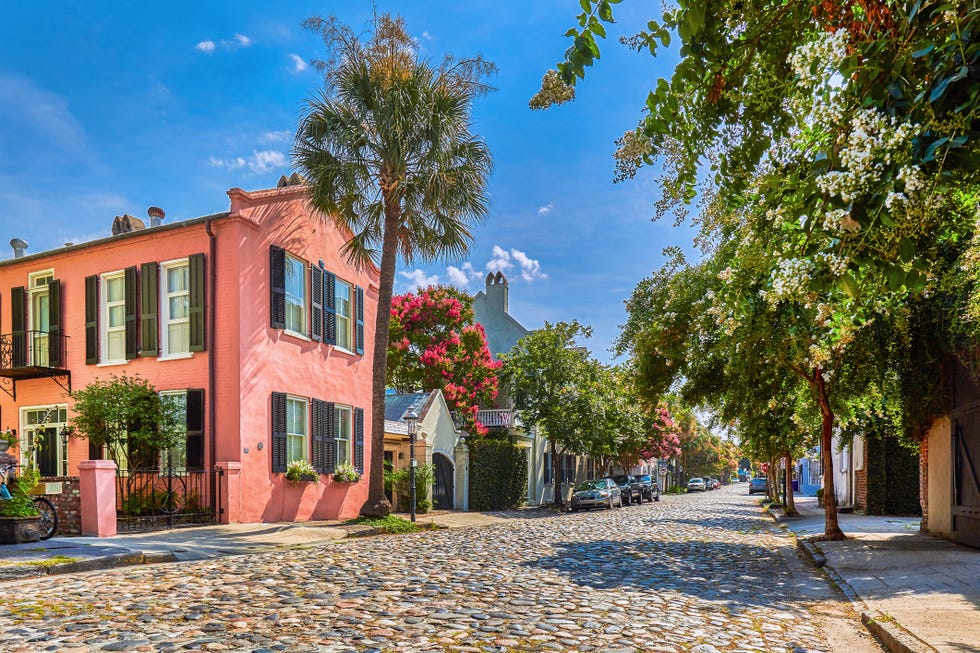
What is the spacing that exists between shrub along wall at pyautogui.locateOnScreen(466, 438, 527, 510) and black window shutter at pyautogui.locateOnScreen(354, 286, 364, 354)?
9287mm

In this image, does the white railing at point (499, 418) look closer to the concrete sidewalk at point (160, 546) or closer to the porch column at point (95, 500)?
the concrete sidewalk at point (160, 546)

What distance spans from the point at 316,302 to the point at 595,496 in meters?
16.9

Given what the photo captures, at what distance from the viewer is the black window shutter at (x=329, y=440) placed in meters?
21.4

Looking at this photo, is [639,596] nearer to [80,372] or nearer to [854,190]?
[854,190]

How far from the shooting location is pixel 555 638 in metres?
6.25

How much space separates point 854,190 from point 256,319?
16805mm

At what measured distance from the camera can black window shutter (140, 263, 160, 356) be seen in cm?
1886

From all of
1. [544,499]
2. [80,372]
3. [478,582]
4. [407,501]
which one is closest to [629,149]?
[478,582]

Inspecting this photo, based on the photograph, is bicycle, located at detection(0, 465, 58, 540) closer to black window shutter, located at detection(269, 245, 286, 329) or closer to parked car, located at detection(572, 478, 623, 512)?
black window shutter, located at detection(269, 245, 286, 329)

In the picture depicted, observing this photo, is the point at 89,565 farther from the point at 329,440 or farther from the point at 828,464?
the point at 828,464

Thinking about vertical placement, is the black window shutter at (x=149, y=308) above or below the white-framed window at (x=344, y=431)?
above

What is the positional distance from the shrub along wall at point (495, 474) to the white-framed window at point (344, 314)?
9.93 meters

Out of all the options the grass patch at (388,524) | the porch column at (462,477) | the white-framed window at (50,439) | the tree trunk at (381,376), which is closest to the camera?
the grass patch at (388,524)

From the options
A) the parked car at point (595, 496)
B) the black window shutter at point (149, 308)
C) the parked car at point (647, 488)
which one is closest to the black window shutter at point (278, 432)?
the black window shutter at point (149, 308)
